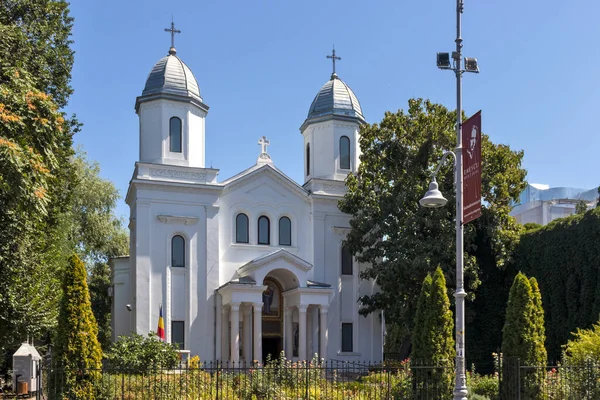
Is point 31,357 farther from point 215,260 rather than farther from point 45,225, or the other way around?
point 215,260

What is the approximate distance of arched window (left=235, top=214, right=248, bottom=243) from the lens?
34.1 m

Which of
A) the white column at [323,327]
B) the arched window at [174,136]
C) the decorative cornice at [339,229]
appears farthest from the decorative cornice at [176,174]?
the white column at [323,327]

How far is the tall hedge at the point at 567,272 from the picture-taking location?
2608cm

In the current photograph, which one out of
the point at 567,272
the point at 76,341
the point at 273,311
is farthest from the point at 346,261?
the point at 76,341

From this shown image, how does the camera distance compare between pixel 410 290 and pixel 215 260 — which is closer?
pixel 410 290

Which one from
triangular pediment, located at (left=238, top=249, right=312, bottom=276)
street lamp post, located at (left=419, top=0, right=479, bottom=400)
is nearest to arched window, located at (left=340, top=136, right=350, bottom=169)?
triangular pediment, located at (left=238, top=249, right=312, bottom=276)

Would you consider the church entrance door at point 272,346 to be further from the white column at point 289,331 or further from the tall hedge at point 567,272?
the tall hedge at point 567,272

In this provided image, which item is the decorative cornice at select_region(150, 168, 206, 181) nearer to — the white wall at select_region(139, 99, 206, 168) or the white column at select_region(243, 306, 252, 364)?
the white wall at select_region(139, 99, 206, 168)

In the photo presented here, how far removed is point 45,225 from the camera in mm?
26281

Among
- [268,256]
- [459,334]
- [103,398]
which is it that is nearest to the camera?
[459,334]

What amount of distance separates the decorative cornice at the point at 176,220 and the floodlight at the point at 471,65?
19.7 meters

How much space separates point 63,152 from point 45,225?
112 inches

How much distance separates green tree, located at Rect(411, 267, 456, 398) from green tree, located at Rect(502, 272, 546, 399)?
1.53 m

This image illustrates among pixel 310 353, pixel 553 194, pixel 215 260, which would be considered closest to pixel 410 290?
pixel 310 353
